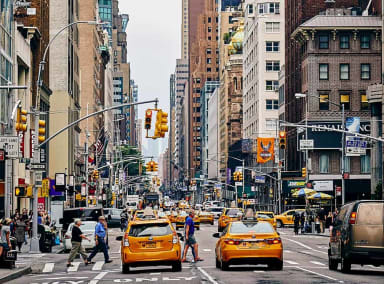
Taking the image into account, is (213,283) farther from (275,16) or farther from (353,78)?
(275,16)

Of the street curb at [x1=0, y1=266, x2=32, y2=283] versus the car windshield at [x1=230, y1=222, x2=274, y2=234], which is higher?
the car windshield at [x1=230, y1=222, x2=274, y2=234]

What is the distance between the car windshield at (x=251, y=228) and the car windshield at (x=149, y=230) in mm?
2038

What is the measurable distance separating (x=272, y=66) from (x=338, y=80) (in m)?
37.1

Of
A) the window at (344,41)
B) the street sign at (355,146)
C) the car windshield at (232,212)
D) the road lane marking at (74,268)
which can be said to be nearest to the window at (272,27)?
the window at (344,41)

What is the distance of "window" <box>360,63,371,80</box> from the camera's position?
95812 mm

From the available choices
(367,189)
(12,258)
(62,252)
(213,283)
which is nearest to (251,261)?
(213,283)

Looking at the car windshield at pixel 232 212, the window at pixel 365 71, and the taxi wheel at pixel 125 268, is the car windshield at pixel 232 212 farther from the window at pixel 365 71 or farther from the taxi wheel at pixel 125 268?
the taxi wheel at pixel 125 268

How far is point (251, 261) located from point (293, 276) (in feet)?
8.23

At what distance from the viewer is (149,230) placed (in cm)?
2856

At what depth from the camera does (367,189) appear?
3752 inches

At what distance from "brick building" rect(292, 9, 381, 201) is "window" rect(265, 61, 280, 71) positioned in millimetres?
35974

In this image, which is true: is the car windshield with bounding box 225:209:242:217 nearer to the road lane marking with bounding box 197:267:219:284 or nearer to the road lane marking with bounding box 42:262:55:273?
the road lane marking with bounding box 42:262:55:273

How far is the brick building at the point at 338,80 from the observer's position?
95.5 meters

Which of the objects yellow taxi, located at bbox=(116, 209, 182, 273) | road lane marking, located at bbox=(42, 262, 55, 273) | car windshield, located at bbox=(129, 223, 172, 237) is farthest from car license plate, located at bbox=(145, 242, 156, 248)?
road lane marking, located at bbox=(42, 262, 55, 273)
